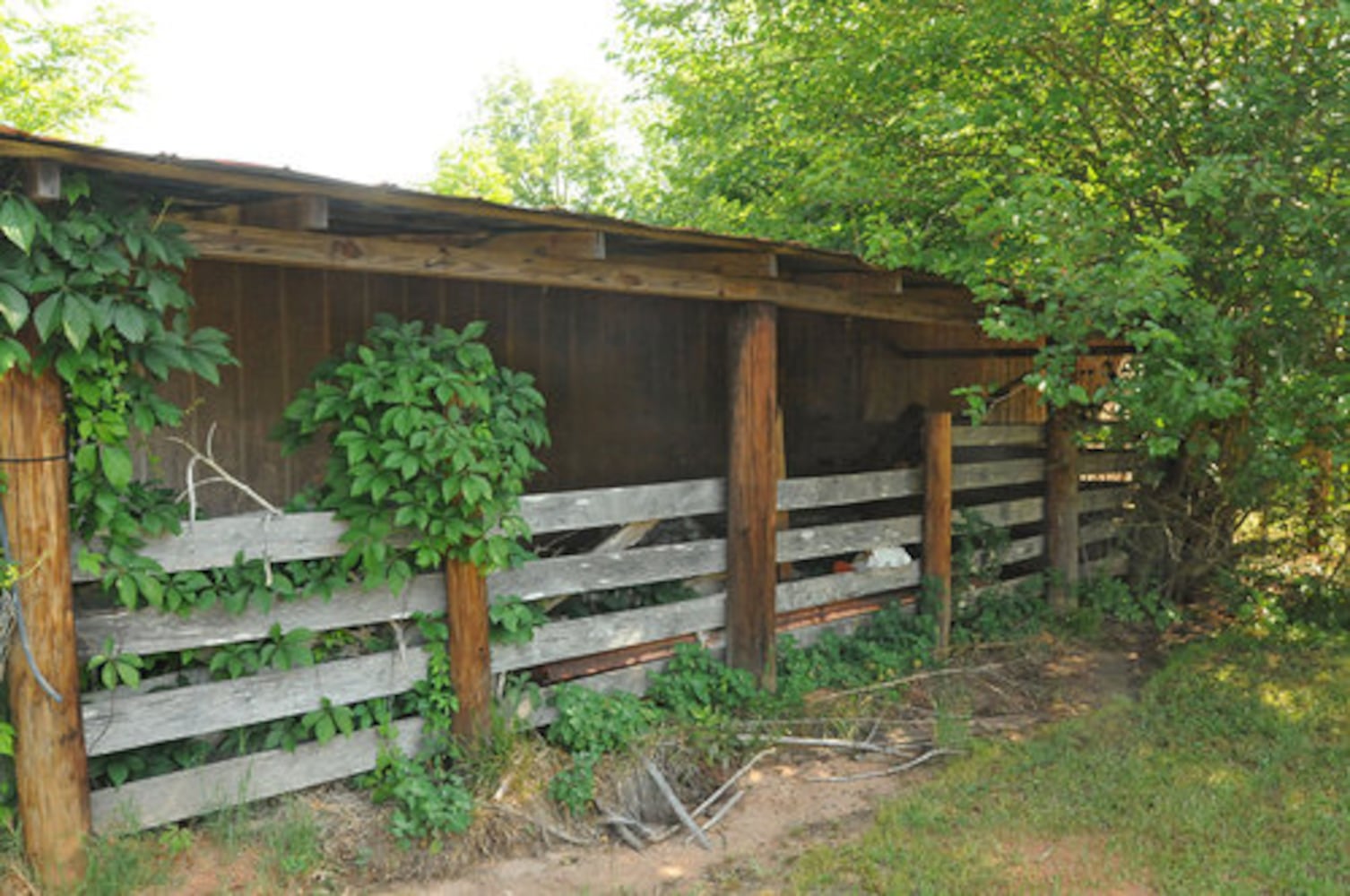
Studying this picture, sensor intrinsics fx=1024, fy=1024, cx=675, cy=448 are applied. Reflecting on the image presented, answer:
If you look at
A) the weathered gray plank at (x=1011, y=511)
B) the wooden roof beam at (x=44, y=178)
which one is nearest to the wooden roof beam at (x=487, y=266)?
the wooden roof beam at (x=44, y=178)

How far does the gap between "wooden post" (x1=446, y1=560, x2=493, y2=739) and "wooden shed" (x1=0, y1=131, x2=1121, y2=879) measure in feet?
0.31

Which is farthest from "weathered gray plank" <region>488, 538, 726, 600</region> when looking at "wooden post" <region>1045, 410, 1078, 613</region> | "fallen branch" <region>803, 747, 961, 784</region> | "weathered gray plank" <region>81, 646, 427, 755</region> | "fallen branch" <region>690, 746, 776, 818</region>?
"wooden post" <region>1045, 410, 1078, 613</region>

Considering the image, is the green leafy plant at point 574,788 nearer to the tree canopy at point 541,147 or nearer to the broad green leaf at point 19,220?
the broad green leaf at point 19,220

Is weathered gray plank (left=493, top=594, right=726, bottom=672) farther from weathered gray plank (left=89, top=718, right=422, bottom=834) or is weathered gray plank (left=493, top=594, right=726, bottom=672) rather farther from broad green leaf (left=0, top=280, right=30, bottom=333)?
broad green leaf (left=0, top=280, right=30, bottom=333)

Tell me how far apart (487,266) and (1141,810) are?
3736 mm

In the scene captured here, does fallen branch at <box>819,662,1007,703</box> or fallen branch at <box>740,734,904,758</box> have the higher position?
fallen branch at <box>819,662,1007,703</box>

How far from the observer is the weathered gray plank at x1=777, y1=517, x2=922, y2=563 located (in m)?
6.19

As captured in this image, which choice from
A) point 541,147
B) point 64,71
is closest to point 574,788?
point 64,71

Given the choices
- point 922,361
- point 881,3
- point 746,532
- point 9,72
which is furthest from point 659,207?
point 9,72

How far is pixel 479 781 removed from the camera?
4355mm

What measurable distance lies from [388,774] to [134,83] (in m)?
18.1

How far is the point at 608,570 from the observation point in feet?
16.9

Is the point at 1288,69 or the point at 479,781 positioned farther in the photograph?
the point at 1288,69

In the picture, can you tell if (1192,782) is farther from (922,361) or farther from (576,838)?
(922,361)
